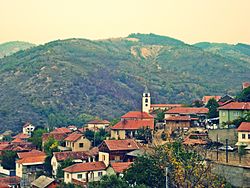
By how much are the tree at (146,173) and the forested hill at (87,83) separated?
2320 inches

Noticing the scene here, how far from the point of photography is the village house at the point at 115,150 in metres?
40.2

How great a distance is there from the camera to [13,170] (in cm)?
4853

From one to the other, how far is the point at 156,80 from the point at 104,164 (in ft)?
340

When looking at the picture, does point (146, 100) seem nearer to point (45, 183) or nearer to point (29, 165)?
point (29, 165)

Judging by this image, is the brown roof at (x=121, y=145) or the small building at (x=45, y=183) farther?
the brown roof at (x=121, y=145)

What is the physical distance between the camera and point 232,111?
41.9m

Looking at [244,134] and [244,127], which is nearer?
[244,134]

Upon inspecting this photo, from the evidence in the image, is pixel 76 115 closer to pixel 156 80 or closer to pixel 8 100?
pixel 8 100

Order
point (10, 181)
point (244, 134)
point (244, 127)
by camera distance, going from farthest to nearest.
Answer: point (10, 181) < point (244, 127) < point (244, 134)

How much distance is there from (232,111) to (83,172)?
43.9 feet

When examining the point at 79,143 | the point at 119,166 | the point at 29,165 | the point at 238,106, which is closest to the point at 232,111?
the point at 238,106

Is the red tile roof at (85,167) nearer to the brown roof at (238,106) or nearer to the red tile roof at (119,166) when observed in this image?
the red tile roof at (119,166)

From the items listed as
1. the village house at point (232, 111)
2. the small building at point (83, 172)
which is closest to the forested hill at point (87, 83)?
the village house at point (232, 111)

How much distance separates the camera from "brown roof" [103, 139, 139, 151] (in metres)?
40.8
